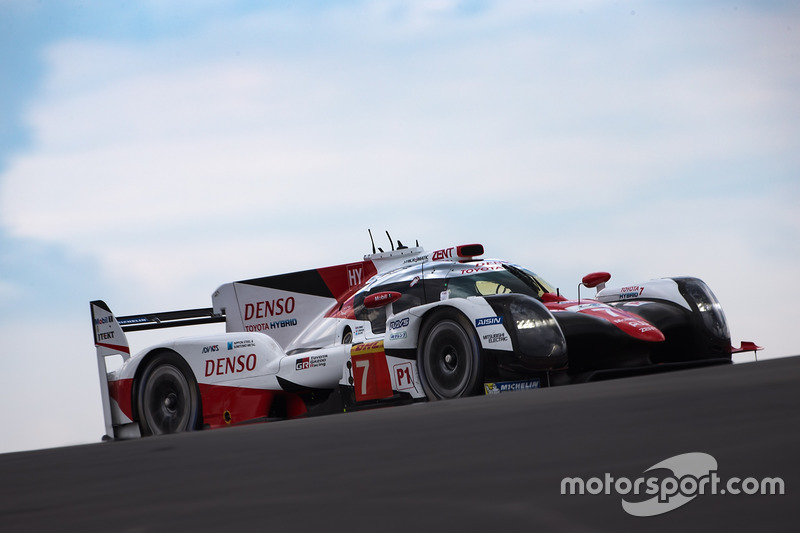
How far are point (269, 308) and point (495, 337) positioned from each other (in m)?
3.38

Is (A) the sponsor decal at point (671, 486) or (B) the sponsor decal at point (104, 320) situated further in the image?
(B) the sponsor decal at point (104, 320)

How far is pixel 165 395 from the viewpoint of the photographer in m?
8.32

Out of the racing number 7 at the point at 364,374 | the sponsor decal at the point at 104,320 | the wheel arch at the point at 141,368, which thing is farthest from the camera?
the sponsor decal at the point at 104,320

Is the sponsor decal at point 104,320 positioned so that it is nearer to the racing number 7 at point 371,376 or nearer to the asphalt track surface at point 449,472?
the racing number 7 at point 371,376

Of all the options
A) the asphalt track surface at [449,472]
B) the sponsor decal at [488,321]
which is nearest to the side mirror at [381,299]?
the sponsor decal at [488,321]

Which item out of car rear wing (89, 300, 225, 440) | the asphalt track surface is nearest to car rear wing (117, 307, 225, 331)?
car rear wing (89, 300, 225, 440)

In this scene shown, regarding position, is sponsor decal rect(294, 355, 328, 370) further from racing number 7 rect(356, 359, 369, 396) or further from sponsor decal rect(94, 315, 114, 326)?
sponsor decal rect(94, 315, 114, 326)

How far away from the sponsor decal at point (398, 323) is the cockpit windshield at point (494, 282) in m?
0.80

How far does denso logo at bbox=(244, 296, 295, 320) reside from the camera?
28.8 ft

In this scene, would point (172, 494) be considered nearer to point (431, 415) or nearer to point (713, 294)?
point (431, 415)

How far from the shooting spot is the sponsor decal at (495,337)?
19.9 feet

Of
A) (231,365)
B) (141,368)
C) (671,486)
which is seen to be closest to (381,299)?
(231,365)

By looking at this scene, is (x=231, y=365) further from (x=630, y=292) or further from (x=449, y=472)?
(x=449, y=472)

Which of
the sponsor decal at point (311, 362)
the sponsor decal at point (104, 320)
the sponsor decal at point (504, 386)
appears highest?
the sponsor decal at point (104, 320)
